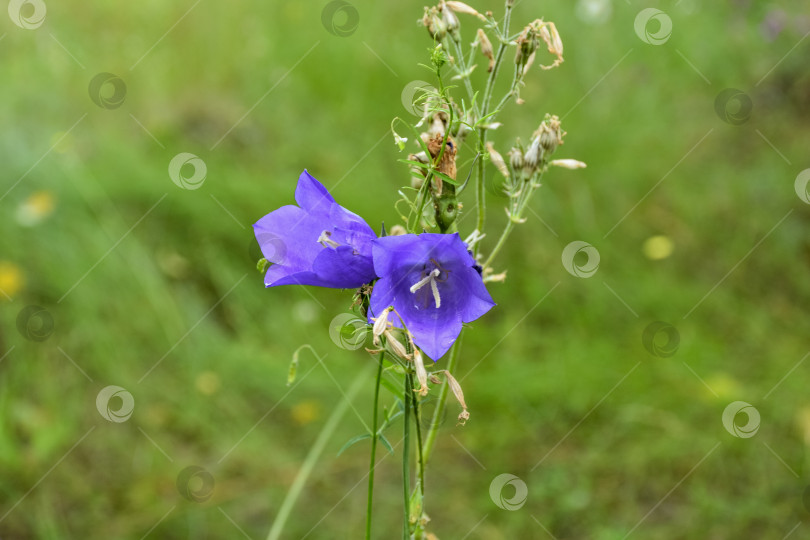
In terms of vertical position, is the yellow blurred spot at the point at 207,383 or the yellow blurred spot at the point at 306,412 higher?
the yellow blurred spot at the point at 306,412

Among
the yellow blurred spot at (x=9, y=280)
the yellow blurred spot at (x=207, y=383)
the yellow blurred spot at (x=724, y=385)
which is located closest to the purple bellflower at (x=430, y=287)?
the yellow blurred spot at (x=207, y=383)

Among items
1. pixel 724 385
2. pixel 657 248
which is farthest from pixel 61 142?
pixel 724 385

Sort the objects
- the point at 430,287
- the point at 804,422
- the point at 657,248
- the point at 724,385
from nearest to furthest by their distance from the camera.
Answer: the point at 430,287 → the point at 804,422 → the point at 724,385 → the point at 657,248

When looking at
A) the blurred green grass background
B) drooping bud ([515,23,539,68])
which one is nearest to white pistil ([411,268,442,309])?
drooping bud ([515,23,539,68])

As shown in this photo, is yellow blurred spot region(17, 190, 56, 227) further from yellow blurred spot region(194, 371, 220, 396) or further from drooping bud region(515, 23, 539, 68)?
drooping bud region(515, 23, 539, 68)

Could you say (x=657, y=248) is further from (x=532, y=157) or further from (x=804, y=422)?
(x=532, y=157)

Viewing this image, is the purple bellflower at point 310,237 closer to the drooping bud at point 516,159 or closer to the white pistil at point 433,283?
the white pistil at point 433,283

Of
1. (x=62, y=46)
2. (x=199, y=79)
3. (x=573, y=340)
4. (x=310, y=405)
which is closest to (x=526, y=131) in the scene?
(x=573, y=340)
